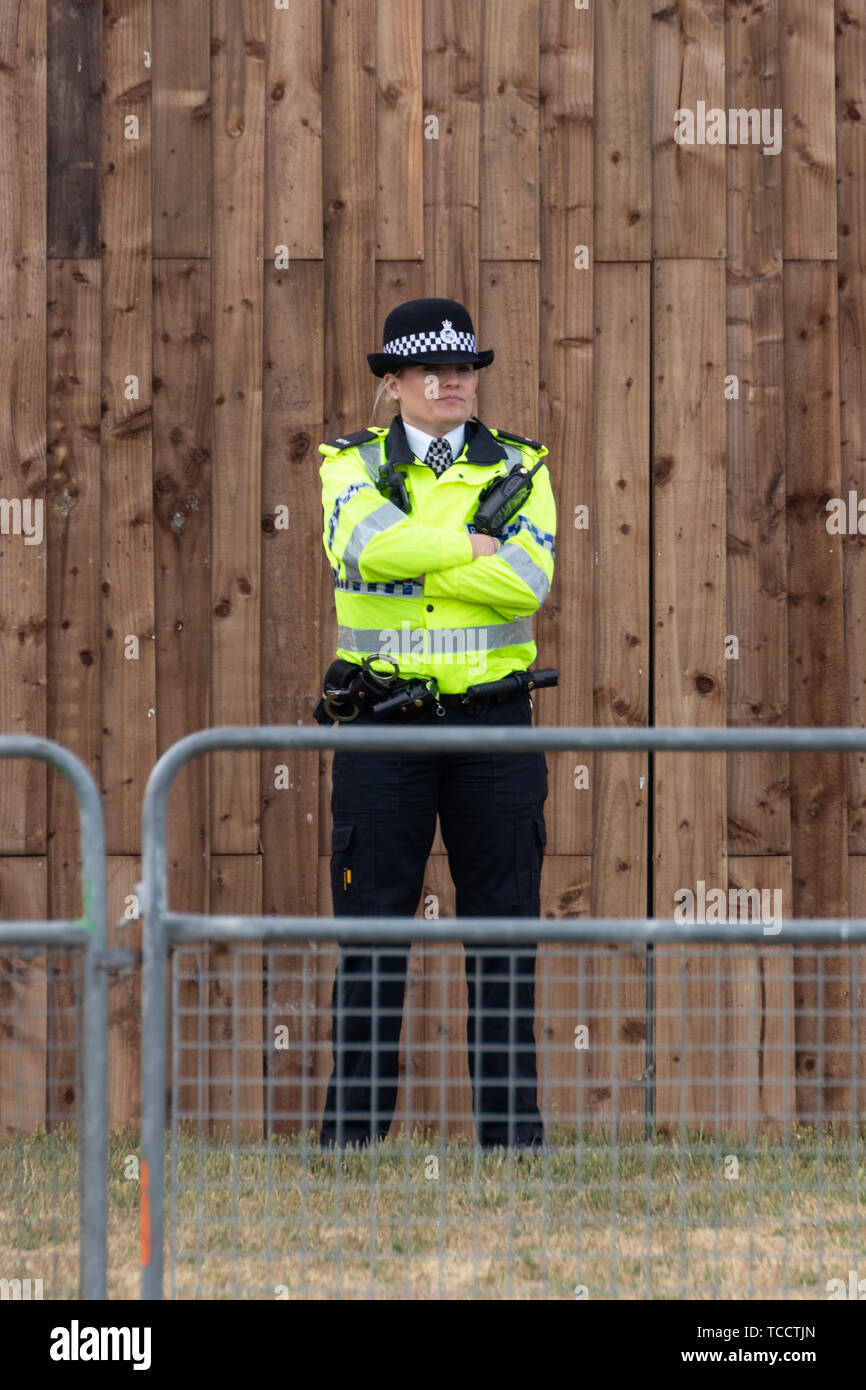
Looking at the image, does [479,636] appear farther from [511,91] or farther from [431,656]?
[511,91]

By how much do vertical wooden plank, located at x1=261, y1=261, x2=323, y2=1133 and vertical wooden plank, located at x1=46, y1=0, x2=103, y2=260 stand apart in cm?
69

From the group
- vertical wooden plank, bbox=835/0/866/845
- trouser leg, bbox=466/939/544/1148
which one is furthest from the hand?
vertical wooden plank, bbox=835/0/866/845

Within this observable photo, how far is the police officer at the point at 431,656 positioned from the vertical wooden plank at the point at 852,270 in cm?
145

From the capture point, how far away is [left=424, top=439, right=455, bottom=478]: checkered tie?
451 cm

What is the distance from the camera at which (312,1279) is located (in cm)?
330

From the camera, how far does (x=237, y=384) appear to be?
17.3 feet

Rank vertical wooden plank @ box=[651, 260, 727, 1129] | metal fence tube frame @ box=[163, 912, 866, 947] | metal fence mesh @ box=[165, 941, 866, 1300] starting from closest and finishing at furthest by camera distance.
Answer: metal fence tube frame @ box=[163, 912, 866, 947]
metal fence mesh @ box=[165, 941, 866, 1300]
vertical wooden plank @ box=[651, 260, 727, 1129]

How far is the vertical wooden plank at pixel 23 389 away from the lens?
5.25 meters

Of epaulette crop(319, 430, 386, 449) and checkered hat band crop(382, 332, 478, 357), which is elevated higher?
checkered hat band crop(382, 332, 478, 357)

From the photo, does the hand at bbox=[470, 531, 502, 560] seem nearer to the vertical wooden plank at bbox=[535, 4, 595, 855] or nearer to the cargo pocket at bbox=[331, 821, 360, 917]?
the cargo pocket at bbox=[331, 821, 360, 917]

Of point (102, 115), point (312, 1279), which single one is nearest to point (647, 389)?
point (102, 115)

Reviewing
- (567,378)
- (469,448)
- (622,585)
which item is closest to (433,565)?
(469,448)
